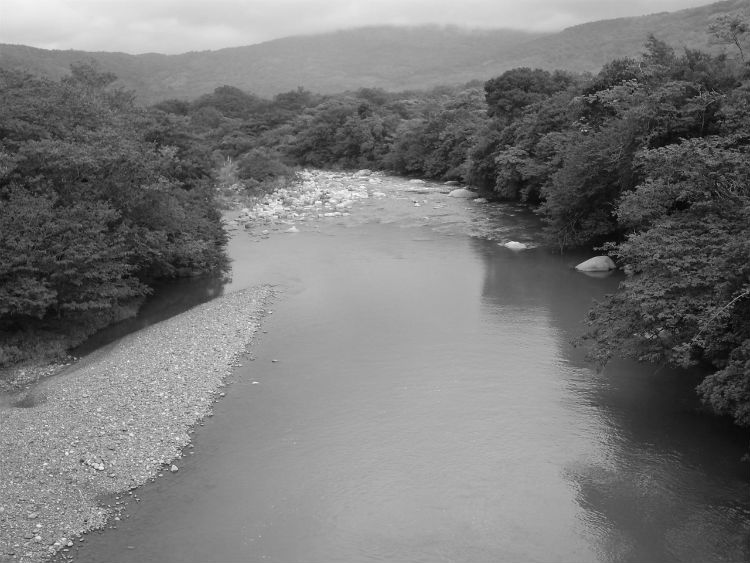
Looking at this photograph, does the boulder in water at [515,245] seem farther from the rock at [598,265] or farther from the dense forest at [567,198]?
the rock at [598,265]

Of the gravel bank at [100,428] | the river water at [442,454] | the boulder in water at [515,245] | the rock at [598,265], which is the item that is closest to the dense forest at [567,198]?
the rock at [598,265]

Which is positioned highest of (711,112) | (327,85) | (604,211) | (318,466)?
(327,85)

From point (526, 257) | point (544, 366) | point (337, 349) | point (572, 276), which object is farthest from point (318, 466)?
point (526, 257)

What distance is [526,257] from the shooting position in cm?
2472

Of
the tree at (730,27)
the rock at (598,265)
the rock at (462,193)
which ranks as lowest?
the rock at (598,265)

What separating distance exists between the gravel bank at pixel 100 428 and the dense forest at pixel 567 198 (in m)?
2.37

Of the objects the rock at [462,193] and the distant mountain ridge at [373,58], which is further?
the distant mountain ridge at [373,58]

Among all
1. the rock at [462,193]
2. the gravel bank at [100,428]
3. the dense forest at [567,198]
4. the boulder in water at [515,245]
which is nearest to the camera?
the gravel bank at [100,428]

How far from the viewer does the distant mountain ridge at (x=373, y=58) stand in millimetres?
80938

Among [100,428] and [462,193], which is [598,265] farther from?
[462,193]

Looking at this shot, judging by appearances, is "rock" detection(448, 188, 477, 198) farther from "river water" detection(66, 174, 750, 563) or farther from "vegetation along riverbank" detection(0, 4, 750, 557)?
"river water" detection(66, 174, 750, 563)

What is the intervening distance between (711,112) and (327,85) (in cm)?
12448

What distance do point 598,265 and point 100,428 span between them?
1696 centimetres

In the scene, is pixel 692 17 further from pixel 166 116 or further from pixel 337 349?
pixel 337 349
